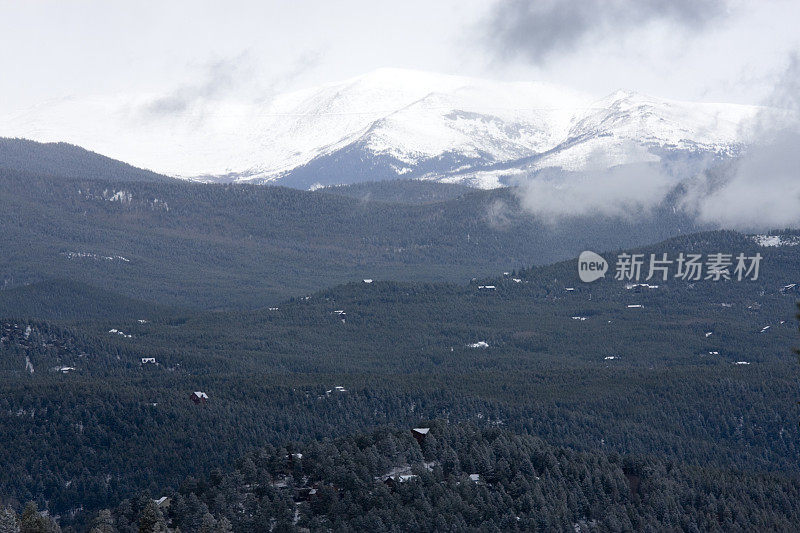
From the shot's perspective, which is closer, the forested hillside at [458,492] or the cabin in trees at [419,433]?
the forested hillside at [458,492]

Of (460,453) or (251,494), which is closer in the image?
(251,494)

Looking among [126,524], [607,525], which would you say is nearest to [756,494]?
[607,525]

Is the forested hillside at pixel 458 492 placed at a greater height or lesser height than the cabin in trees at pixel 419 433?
lesser

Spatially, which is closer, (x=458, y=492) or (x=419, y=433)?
(x=458, y=492)

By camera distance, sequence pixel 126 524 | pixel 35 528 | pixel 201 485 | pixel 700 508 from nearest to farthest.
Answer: pixel 35 528 → pixel 126 524 → pixel 201 485 → pixel 700 508

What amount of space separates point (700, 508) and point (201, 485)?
5766 centimetres

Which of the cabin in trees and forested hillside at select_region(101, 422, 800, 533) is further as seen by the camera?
the cabin in trees

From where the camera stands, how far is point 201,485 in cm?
17012

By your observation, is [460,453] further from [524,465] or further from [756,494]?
[756,494]

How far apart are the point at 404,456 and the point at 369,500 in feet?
40.6

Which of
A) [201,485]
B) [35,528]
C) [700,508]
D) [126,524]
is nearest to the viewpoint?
[35,528]

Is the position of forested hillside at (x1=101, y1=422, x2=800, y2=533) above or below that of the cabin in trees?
below

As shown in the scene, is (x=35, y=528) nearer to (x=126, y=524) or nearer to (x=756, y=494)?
(x=126, y=524)

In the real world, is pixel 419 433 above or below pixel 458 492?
above
